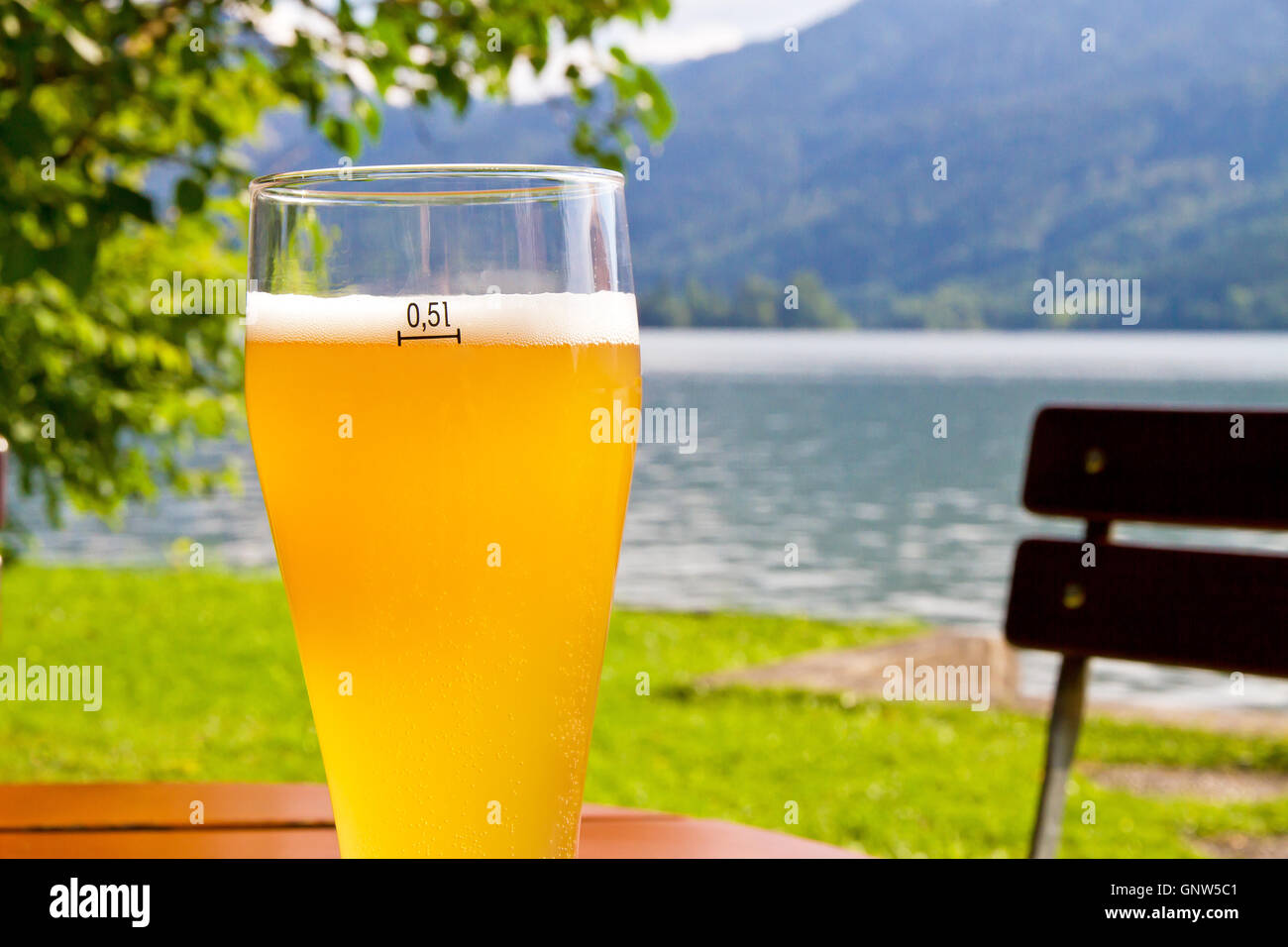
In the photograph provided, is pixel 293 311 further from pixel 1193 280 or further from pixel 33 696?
pixel 1193 280

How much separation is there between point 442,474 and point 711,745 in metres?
6.46

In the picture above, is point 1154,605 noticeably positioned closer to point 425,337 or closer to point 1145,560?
point 1145,560

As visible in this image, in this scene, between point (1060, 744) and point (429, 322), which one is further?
point (1060, 744)

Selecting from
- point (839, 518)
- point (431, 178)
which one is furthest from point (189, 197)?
point (839, 518)

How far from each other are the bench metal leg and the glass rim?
7.36 feet

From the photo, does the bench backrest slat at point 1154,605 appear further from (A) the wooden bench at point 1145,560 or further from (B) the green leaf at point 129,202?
(B) the green leaf at point 129,202

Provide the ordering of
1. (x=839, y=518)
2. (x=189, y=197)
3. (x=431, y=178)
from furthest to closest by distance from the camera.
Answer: (x=839, y=518), (x=189, y=197), (x=431, y=178)

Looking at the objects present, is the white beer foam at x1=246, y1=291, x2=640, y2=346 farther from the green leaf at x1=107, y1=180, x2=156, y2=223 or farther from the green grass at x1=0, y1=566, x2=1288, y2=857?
the green grass at x1=0, y1=566, x2=1288, y2=857

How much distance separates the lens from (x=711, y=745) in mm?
7059

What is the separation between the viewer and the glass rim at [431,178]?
75 centimetres

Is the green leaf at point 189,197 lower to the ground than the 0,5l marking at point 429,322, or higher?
higher

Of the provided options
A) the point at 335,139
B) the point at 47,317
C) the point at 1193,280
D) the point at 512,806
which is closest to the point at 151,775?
the point at 47,317

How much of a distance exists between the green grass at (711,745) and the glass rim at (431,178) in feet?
13.0

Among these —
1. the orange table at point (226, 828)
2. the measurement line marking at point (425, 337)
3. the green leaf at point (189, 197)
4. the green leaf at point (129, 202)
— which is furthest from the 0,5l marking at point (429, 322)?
the green leaf at point (189, 197)
